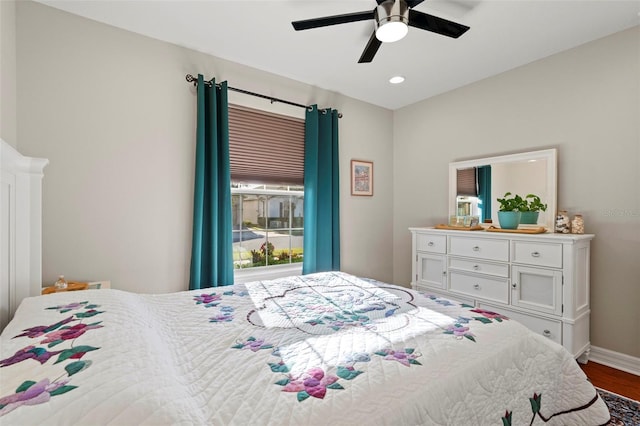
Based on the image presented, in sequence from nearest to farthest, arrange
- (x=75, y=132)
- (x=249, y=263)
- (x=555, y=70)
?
(x=75, y=132) → (x=555, y=70) → (x=249, y=263)

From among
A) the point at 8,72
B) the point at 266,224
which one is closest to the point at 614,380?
the point at 266,224

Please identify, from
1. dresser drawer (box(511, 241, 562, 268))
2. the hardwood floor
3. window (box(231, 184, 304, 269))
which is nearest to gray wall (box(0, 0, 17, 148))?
window (box(231, 184, 304, 269))

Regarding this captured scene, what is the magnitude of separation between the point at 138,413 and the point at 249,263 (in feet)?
8.01

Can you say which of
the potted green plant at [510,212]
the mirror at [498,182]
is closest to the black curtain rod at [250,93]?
the mirror at [498,182]

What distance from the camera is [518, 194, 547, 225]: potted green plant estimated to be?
269 centimetres

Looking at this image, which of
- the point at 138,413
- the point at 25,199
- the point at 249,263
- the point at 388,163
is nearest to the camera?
the point at 138,413

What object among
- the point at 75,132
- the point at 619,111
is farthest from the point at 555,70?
the point at 75,132

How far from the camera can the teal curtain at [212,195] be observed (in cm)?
248

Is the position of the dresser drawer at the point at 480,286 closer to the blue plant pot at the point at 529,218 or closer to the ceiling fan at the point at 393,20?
the blue plant pot at the point at 529,218

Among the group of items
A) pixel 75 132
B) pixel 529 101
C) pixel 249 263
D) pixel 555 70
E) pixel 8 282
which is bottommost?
pixel 249 263

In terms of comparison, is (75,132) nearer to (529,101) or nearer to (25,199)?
(25,199)

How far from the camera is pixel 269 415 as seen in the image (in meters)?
0.75

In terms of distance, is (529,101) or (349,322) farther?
(529,101)

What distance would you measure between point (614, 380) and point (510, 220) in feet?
4.34
